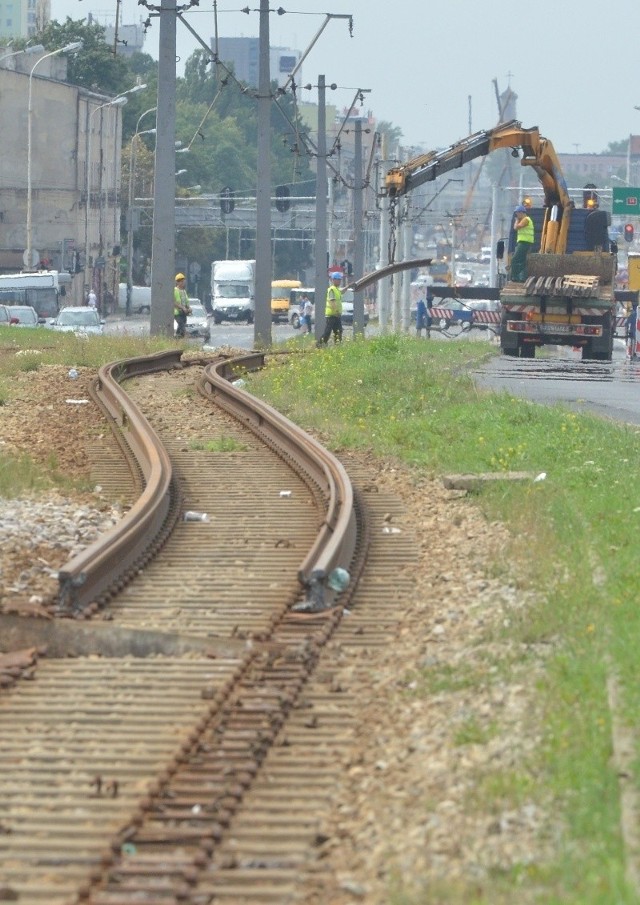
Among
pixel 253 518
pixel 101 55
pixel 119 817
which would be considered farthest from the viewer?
pixel 101 55

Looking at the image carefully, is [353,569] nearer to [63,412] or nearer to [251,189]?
[63,412]

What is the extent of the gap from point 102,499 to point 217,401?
770 centimetres

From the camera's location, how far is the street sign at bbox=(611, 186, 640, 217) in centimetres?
6250

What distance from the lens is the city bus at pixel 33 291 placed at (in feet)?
189

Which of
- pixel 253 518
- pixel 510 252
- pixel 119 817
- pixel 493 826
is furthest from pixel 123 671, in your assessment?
pixel 510 252

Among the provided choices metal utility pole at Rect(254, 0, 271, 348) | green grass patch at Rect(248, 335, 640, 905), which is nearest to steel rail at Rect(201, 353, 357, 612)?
green grass patch at Rect(248, 335, 640, 905)

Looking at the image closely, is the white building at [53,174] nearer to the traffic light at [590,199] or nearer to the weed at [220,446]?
the traffic light at [590,199]

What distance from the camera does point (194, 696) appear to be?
720 cm

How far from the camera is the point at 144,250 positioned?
357 feet

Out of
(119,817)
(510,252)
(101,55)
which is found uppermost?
(101,55)

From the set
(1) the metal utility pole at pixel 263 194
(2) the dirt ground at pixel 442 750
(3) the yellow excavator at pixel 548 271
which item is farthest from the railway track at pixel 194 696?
(1) the metal utility pole at pixel 263 194

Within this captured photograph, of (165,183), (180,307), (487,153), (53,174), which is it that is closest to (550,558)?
(165,183)

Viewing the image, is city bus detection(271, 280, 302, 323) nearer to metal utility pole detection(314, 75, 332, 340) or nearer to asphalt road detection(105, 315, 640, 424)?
metal utility pole detection(314, 75, 332, 340)

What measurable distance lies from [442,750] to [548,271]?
1164 inches
